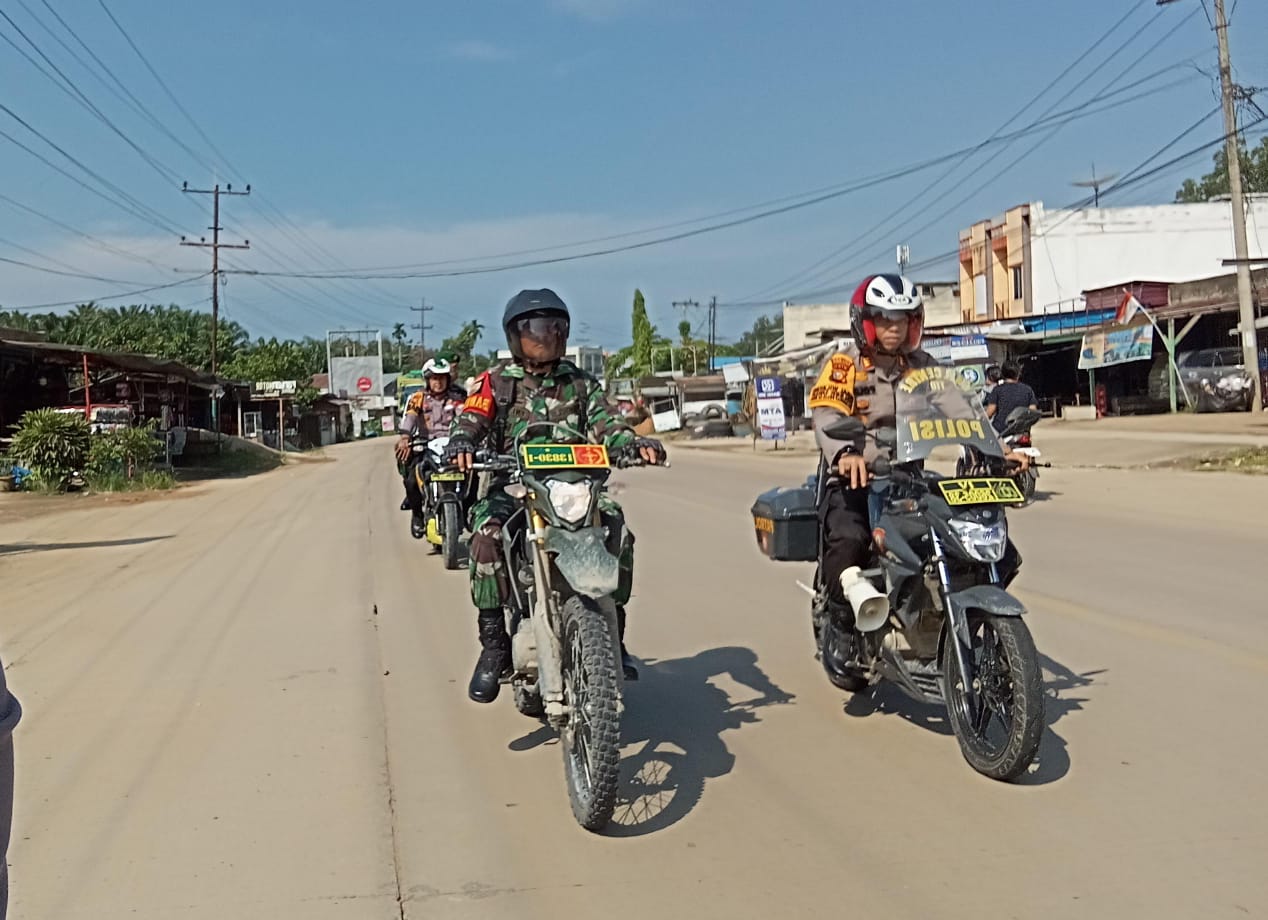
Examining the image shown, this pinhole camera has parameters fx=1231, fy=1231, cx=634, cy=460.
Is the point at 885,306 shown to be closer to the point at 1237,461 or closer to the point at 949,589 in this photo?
the point at 949,589

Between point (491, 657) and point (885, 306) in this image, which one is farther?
point (491, 657)

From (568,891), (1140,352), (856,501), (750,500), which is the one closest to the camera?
(568,891)

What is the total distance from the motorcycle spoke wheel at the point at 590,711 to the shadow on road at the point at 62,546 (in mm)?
12207

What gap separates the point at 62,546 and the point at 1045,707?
44.5ft

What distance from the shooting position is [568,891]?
3.76 meters

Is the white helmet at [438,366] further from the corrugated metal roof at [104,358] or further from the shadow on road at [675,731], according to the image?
the corrugated metal roof at [104,358]

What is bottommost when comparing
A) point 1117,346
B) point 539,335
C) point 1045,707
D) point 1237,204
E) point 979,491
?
point 1045,707

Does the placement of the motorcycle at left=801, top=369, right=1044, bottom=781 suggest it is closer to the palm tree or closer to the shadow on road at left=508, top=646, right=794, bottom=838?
the shadow on road at left=508, top=646, right=794, bottom=838

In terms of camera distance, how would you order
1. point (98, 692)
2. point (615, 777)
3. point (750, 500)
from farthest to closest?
point (750, 500), point (98, 692), point (615, 777)

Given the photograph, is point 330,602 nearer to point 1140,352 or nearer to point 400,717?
point 400,717

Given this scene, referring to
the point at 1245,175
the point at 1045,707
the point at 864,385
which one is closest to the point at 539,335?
the point at 864,385

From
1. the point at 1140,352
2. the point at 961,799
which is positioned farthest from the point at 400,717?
the point at 1140,352

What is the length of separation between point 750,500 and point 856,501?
12.8 meters

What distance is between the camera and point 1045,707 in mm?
4941
